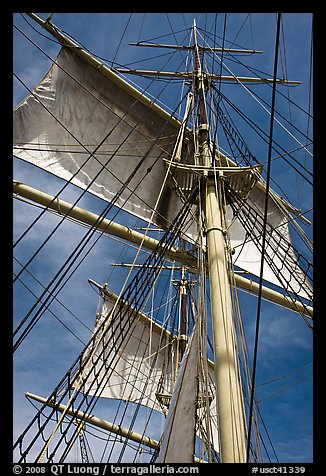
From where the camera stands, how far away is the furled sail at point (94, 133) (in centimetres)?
798

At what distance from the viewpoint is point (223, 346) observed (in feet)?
12.5

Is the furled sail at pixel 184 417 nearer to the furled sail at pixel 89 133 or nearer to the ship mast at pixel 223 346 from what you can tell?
the ship mast at pixel 223 346

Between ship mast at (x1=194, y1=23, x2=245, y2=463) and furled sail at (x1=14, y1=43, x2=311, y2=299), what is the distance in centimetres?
277

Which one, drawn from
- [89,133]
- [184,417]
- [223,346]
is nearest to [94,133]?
[89,133]

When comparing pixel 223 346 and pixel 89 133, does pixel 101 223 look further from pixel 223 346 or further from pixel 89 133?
pixel 223 346

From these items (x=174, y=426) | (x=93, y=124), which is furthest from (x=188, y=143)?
(x=174, y=426)

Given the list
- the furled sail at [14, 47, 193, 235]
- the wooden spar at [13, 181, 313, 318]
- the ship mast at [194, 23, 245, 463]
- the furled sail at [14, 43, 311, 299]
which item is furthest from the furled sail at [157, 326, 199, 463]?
the furled sail at [14, 47, 193, 235]

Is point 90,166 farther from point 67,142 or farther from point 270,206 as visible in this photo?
point 270,206

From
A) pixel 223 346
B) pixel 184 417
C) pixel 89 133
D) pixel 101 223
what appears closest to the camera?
pixel 223 346

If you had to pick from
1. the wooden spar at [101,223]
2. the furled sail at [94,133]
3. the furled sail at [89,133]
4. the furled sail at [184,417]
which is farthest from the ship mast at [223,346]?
the furled sail at [89,133]

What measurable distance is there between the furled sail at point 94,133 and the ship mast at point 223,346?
2.77 m

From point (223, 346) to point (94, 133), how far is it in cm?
625

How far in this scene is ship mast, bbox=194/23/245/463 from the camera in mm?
3211

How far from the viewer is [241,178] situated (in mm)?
6633
